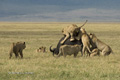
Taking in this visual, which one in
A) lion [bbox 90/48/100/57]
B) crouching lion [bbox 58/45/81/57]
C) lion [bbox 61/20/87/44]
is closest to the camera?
crouching lion [bbox 58/45/81/57]

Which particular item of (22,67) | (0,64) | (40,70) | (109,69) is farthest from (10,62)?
(109,69)

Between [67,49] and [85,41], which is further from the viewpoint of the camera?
[85,41]

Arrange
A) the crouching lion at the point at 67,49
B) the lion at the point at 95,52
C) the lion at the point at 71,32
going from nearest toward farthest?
the crouching lion at the point at 67,49 < the lion at the point at 95,52 < the lion at the point at 71,32

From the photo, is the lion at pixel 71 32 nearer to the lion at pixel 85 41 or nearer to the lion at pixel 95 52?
the lion at pixel 85 41

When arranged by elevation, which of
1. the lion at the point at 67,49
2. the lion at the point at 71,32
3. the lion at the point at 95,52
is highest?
the lion at the point at 71,32

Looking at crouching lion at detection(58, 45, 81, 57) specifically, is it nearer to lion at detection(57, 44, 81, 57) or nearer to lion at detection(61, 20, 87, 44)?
lion at detection(57, 44, 81, 57)

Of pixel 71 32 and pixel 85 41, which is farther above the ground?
pixel 71 32

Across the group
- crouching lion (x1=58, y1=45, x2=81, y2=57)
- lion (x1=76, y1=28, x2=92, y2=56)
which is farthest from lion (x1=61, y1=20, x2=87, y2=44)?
crouching lion (x1=58, y1=45, x2=81, y2=57)

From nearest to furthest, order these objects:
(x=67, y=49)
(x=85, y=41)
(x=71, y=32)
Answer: (x=67, y=49), (x=85, y=41), (x=71, y=32)

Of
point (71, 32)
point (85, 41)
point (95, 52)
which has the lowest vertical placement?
point (95, 52)

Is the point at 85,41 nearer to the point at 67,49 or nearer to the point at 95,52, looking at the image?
the point at 95,52

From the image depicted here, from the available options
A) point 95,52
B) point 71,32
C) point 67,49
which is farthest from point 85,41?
point 67,49

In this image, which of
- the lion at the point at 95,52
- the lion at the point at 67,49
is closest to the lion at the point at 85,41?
the lion at the point at 95,52

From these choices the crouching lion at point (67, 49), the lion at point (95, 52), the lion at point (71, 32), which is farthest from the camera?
the lion at point (71, 32)
